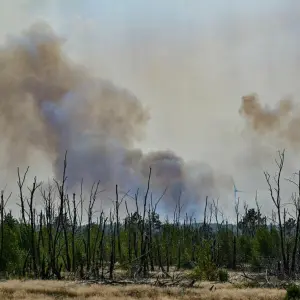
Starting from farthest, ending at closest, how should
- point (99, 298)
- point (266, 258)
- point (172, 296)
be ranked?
point (266, 258)
point (172, 296)
point (99, 298)

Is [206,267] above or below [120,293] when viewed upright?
above

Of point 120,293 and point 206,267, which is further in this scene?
point 206,267

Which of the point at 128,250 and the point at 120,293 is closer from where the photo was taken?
the point at 120,293

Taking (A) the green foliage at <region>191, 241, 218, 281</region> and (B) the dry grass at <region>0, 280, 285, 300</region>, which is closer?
(B) the dry grass at <region>0, 280, 285, 300</region>

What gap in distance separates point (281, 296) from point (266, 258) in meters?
29.7

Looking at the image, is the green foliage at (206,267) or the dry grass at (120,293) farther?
the green foliage at (206,267)

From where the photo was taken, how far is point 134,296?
85.5 ft

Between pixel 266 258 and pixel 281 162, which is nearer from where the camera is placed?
pixel 281 162

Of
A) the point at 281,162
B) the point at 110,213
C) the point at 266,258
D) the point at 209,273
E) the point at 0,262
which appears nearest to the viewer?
the point at 209,273

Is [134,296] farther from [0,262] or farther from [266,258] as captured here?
[266,258]

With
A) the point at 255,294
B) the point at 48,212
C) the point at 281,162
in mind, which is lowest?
the point at 255,294

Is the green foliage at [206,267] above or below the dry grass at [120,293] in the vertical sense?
above

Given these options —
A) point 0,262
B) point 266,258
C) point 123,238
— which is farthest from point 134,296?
point 123,238

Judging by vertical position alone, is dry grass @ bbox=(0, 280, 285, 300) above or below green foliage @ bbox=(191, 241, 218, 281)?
below
